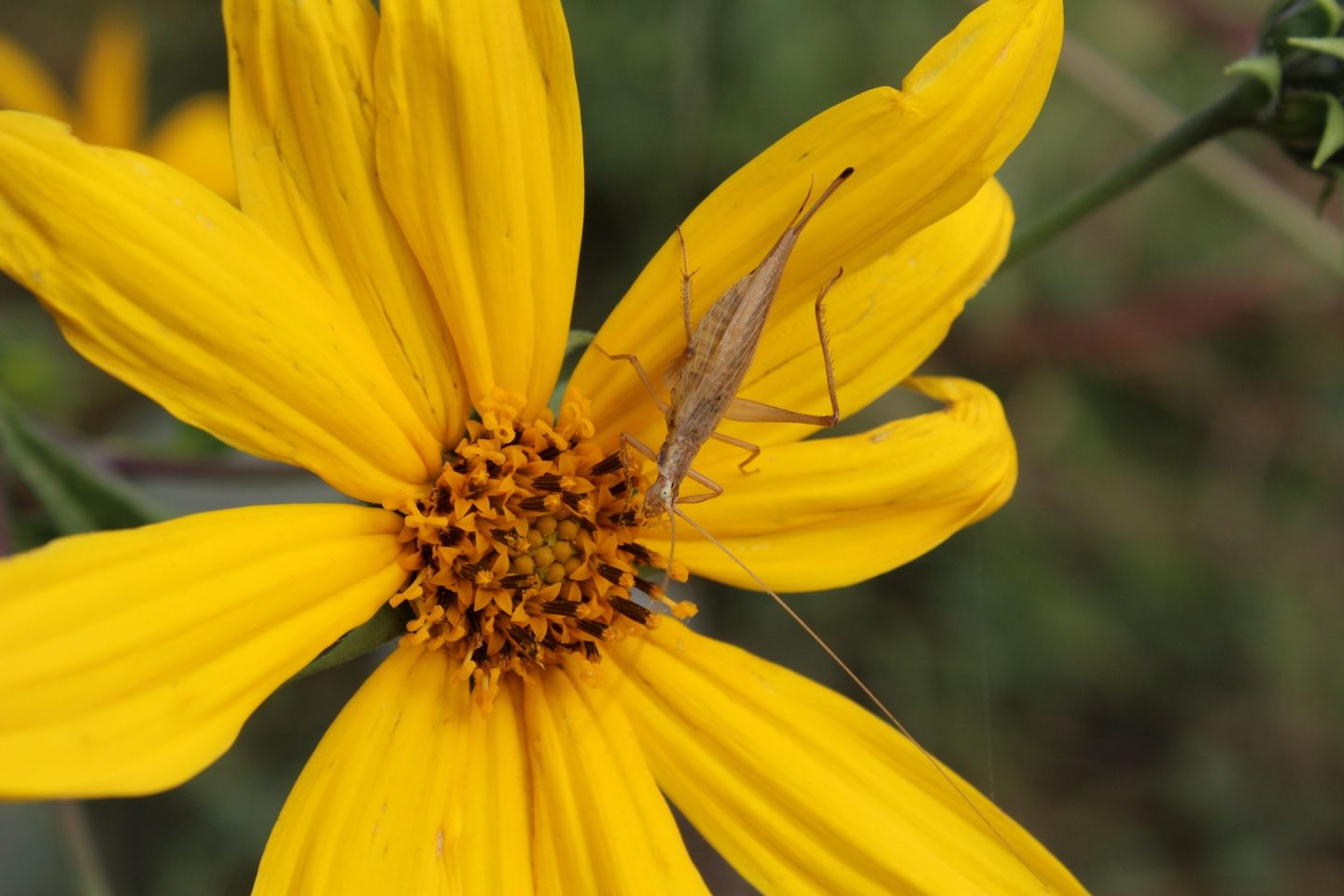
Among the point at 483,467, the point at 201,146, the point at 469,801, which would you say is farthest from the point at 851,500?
the point at 201,146

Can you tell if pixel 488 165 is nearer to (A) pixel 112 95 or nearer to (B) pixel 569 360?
(B) pixel 569 360

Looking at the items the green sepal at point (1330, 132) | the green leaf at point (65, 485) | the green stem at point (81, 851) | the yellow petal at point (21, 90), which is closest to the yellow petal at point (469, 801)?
the green leaf at point (65, 485)

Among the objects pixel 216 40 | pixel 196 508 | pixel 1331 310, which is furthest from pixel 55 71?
pixel 1331 310

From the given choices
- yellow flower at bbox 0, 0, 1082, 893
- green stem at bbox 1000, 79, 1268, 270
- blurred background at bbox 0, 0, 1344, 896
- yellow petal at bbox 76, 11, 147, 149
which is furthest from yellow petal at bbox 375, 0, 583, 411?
blurred background at bbox 0, 0, 1344, 896

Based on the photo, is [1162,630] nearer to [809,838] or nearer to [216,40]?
[809,838]

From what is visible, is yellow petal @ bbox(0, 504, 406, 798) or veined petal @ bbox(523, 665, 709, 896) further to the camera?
veined petal @ bbox(523, 665, 709, 896)

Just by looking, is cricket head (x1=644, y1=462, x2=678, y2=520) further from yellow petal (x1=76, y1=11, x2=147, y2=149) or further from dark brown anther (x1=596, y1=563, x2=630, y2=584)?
yellow petal (x1=76, y1=11, x2=147, y2=149)
